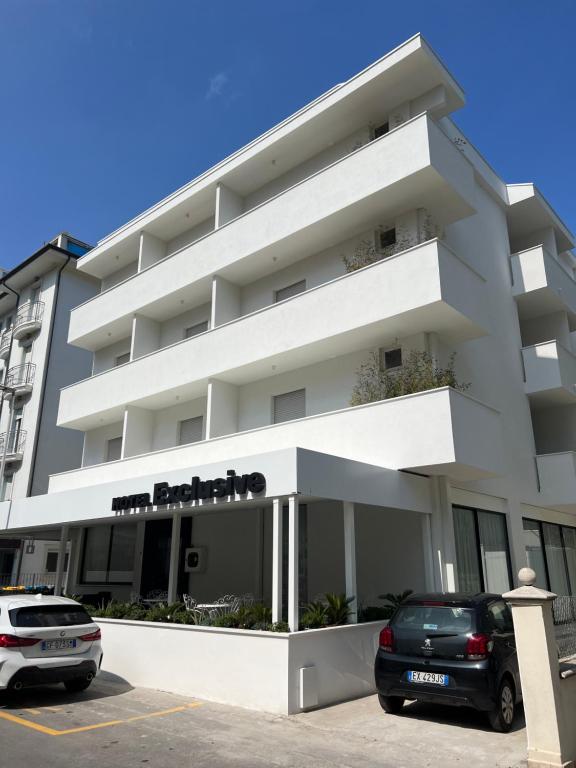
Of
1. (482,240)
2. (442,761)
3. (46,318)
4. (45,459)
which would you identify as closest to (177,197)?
(482,240)

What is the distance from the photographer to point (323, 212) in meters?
15.7

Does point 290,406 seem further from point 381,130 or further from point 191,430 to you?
point 381,130

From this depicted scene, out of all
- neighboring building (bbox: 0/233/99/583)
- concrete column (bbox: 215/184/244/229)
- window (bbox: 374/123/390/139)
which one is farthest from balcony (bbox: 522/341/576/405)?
neighboring building (bbox: 0/233/99/583)

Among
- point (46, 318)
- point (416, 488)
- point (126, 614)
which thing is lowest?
point (126, 614)

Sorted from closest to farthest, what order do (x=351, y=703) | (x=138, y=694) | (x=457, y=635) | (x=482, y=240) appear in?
(x=457, y=635), (x=351, y=703), (x=138, y=694), (x=482, y=240)

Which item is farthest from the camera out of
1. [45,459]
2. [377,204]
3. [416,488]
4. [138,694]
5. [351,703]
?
[45,459]

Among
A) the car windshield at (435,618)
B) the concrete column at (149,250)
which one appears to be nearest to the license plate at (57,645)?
the car windshield at (435,618)

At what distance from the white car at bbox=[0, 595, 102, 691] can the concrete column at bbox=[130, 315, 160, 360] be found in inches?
452

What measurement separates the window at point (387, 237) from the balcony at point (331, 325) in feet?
6.58

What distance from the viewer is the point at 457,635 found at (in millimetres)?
7996

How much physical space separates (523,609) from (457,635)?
5.98 feet

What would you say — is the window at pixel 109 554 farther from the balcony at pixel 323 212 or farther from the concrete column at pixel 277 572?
the concrete column at pixel 277 572

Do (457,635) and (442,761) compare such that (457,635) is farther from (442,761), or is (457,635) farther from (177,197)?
(177,197)

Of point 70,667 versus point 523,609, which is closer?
point 523,609
